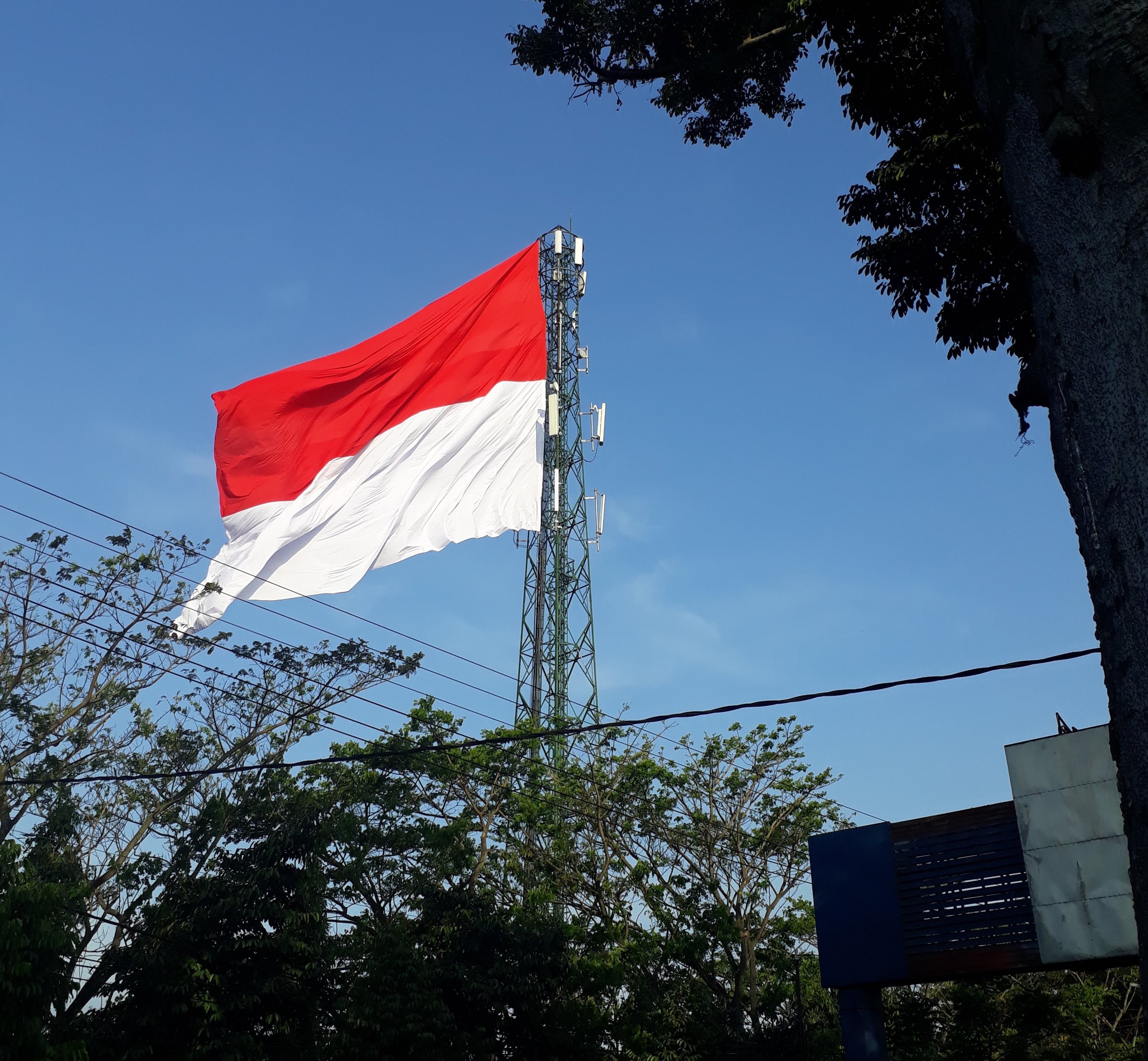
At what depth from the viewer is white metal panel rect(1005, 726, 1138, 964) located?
1146 centimetres

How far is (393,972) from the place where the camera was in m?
20.0

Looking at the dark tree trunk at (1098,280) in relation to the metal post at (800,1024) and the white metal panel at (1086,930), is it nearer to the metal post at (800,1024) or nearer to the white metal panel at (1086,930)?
the white metal panel at (1086,930)

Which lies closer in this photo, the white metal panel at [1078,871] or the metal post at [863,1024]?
the white metal panel at [1078,871]

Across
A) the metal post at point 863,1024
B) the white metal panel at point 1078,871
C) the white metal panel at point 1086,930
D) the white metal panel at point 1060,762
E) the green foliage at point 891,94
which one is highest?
the green foliage at point 891,94

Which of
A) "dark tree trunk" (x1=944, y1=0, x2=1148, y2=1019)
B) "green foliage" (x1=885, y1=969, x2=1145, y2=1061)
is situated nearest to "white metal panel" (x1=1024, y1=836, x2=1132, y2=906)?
"dark tree trunk" (x1=944, y1=0, x2=1148, y2=1019)

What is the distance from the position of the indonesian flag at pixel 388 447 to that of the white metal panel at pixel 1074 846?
20.5 feet

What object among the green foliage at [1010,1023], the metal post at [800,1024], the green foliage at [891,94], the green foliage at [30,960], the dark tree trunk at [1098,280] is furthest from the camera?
the green foliage at [1010,1023]

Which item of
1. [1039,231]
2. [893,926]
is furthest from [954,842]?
[1039,231]

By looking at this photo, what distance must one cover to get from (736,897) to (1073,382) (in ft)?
75.3

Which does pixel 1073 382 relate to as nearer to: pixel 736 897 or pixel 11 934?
pixel 11 934

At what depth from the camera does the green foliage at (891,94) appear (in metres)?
9.57

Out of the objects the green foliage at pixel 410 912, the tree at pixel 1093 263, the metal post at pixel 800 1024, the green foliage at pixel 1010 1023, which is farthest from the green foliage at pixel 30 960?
the green foliage at pixel 1010 1023

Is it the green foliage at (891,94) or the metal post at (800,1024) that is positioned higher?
the green foliage at (891,94)

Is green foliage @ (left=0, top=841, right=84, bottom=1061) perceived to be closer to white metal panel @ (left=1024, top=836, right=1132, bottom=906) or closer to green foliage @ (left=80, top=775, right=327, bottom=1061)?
green foliage @ (left=80, top=775, right=327, bottom=1061)
